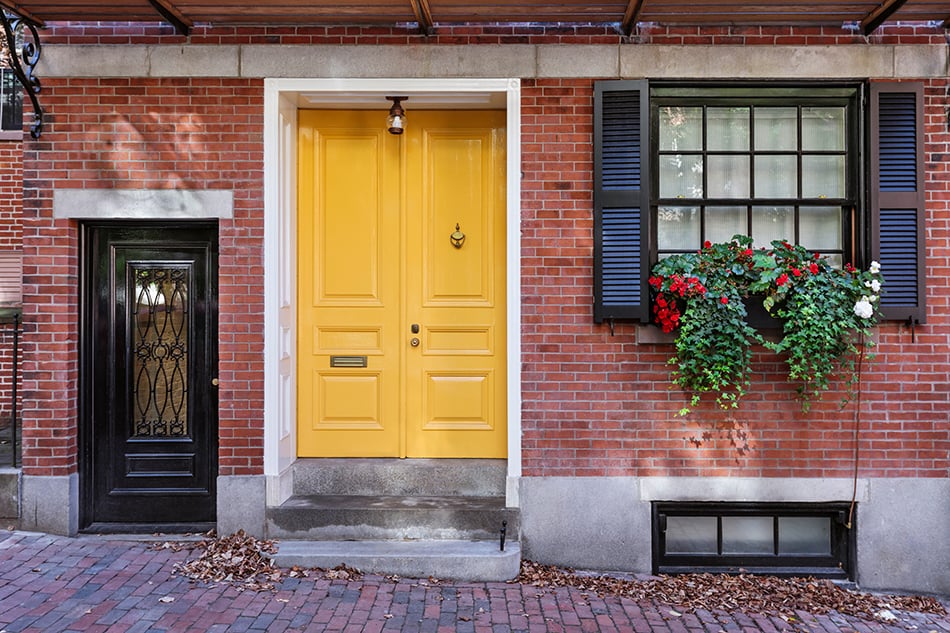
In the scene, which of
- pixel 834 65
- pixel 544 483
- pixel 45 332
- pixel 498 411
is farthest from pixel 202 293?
pixel 834 65

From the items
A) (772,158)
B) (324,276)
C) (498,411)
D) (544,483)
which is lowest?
(544,483)

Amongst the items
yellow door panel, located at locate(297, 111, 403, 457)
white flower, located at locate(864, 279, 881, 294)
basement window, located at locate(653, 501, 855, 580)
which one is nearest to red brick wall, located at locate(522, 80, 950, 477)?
basement window, located at locate(653, 501, 855, 580)

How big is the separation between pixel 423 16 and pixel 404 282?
6.58 ft

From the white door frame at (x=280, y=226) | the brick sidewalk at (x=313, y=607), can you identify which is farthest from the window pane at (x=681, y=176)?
the brick sidewalk at (x=313, y=607)

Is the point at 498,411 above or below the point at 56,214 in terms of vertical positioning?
below

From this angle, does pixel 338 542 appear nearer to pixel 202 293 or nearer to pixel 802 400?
pixel 202 293

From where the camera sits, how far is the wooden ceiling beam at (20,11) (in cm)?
479

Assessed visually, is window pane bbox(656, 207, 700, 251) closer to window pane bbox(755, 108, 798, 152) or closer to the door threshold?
window pane bbox(755, 108, 798, 152)

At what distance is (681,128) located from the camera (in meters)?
5.24

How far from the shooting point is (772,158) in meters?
5.24

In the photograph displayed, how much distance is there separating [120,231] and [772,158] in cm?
514

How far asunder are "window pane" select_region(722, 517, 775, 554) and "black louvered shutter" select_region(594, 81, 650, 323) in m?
1.81

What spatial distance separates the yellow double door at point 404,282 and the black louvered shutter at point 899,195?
282 cm

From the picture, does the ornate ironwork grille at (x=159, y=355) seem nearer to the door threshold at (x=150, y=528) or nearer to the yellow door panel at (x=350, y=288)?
the door threshold at (x=150, y=528)
